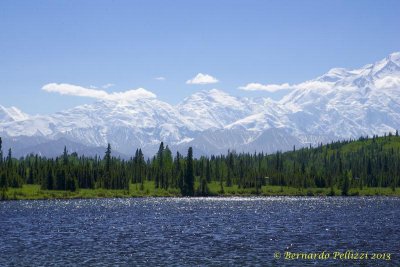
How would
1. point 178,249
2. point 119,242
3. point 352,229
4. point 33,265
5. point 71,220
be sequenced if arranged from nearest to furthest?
point 33,265 < point 178,249 < point 119,242 < point 352,229 < point 71,220

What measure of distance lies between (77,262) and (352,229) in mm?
56535

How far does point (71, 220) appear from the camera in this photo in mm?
121938

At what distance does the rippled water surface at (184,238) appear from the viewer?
226 feet

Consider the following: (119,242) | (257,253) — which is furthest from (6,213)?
(257,253)

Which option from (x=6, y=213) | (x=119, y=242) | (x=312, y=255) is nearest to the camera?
(x=312, y=255)

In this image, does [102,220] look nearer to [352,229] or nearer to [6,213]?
[6,213]

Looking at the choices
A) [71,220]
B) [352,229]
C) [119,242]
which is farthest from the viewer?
[71,220]

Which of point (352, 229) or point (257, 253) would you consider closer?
point (257, 253)

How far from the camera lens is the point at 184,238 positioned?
90.2m

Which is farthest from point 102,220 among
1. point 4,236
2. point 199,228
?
point 4,236

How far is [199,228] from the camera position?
107m

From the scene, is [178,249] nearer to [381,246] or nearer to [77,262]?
[77,262]

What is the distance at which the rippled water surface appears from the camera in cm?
6888

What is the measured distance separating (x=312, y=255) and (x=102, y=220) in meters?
61.6
